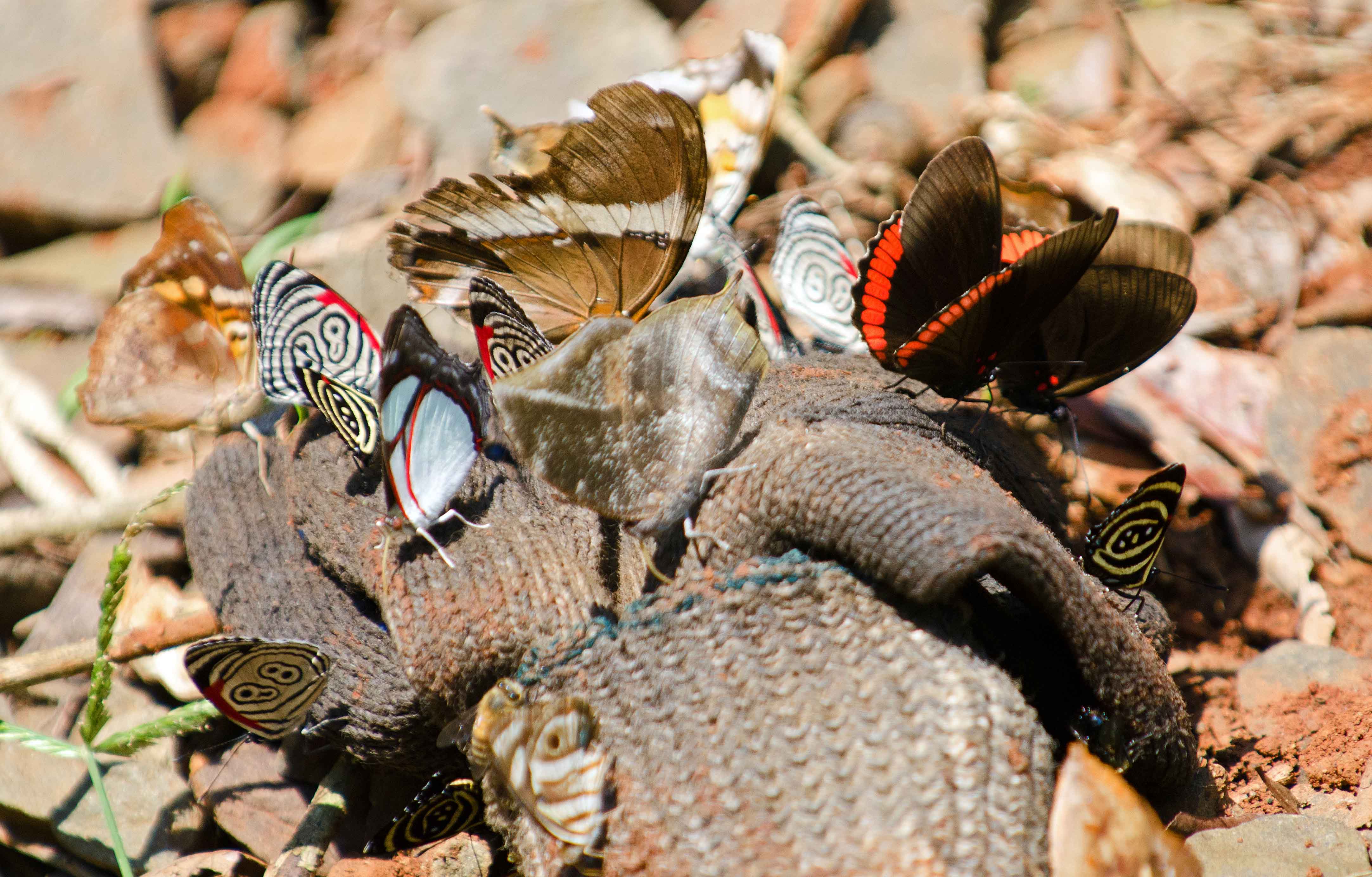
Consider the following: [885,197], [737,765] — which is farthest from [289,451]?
[885,197]

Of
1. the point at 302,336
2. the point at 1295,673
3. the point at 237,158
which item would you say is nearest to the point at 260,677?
the point at 302,336

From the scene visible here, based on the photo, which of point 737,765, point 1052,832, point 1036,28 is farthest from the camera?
point 1036,28

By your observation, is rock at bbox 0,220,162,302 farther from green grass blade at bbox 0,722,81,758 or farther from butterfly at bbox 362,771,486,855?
butterfly at bbox 362,771,486,855

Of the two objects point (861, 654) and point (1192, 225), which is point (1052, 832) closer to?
point (861, 654)

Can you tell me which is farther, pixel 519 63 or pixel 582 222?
pixel 519 63

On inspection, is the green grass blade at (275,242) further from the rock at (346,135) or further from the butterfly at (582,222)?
the butterfly at (582,222)

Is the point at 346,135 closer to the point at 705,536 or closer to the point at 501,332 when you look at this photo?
the point at 501,332

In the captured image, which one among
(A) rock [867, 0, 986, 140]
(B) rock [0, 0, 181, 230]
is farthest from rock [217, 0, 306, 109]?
(A) rock [867, 0, 986, 140]
